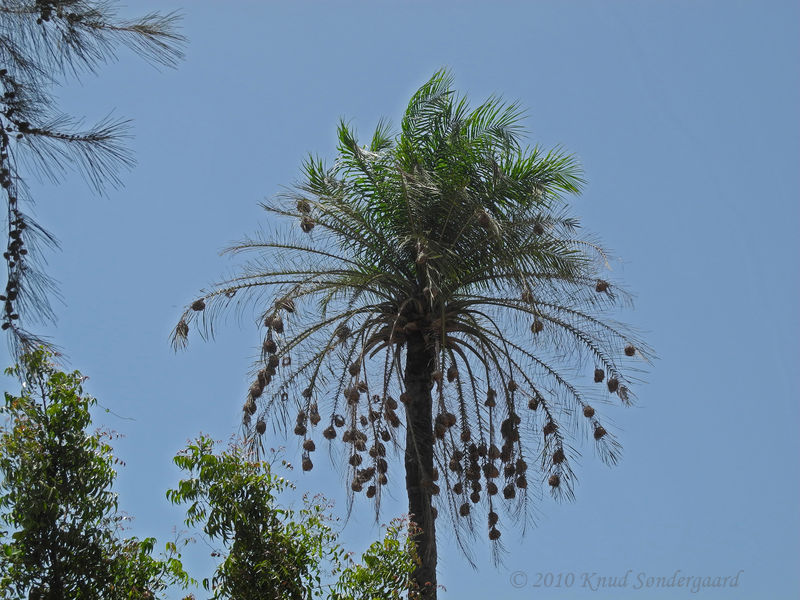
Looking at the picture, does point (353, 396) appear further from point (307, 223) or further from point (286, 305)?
point (307, 223)

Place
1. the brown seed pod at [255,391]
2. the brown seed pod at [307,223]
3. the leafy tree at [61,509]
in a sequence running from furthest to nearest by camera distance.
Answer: the brown seed pod at [307,223] → the brown seed pod at [255,391] → the leafy tree at [61,509]

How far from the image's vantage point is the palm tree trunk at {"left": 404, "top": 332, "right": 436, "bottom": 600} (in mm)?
10695

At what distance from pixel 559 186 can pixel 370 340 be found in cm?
336

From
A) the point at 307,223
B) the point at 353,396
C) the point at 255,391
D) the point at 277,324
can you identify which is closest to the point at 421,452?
the point at 353,396

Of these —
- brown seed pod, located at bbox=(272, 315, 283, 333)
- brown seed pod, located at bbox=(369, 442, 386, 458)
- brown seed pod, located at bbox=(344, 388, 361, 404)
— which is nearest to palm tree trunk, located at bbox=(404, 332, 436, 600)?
brown seed pod, located at bbox=(369, 442, 386, 458)

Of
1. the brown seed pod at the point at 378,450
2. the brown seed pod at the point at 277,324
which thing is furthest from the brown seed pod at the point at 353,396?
the brown seed pod at the point at 277,324

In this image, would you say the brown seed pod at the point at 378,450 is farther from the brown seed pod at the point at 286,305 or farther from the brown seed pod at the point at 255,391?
the brown seed pod at the point at 286,305

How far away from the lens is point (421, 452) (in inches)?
446

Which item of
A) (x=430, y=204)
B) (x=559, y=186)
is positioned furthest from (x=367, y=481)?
(x=559, y=186)

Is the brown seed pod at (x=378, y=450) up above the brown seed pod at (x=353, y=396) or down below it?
below

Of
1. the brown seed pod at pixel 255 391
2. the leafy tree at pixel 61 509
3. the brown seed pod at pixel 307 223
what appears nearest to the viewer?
the leafy tree at pixel 61 509

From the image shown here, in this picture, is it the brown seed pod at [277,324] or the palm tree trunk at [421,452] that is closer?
the brown seed pod at [277,324]

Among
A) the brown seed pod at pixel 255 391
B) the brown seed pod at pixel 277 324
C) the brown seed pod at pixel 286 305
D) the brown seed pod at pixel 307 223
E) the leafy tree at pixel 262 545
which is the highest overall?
the brown seed pod at pixel 307 223

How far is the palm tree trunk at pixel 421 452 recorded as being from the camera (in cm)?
1070
